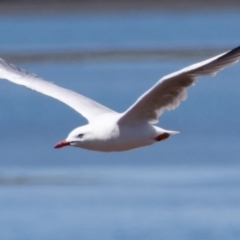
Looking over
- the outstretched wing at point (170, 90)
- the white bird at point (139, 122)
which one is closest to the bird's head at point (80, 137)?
the white bird at point (139, 122)

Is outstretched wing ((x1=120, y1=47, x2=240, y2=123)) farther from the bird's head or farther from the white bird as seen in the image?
the bird's head

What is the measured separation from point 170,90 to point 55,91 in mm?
1659

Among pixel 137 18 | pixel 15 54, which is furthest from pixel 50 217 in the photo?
pixel 137 18

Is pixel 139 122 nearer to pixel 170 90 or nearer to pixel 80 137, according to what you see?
pixel 170 90

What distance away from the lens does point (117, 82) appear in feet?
64.8

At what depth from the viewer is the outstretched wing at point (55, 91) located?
10.0 metres

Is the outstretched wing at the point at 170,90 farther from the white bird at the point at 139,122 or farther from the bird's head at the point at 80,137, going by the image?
the bird's head at the point at 80,137

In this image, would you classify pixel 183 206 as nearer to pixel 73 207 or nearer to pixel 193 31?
pixel 73 207

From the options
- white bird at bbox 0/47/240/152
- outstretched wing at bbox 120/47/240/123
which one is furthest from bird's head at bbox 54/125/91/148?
outstretched wing at bbox 120/47/240/123

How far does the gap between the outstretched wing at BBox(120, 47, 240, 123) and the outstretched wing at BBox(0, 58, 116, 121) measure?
0.69 m

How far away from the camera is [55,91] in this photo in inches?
410

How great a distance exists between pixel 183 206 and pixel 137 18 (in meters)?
16.3

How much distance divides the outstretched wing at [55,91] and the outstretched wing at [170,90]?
69cm

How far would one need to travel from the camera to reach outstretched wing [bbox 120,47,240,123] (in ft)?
28.5
